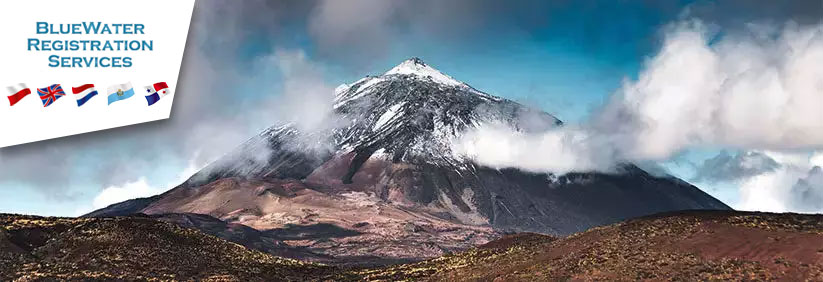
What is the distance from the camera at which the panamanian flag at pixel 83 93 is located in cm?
3409

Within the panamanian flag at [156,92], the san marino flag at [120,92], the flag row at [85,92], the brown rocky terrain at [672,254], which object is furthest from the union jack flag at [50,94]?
the brown rocky terrain at [672,254]

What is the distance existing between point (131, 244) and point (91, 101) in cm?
5115

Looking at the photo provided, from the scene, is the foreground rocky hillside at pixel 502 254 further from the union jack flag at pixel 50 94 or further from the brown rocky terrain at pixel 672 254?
the union jack flag at pixel 50 94

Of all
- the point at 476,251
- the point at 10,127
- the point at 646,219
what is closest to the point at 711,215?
the point at 646,219

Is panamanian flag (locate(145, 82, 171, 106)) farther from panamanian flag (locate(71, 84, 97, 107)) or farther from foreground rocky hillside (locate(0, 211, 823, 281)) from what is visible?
foreground rocky hillside (locate(0, 211, 823, 281))

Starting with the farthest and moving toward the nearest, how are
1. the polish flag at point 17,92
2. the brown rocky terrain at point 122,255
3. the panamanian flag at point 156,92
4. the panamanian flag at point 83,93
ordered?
the brown rocky terrain at point 122,255, the panamanian flag at point 156,92, the panamanian flag at point 83,93, the polish flag at point 17,92

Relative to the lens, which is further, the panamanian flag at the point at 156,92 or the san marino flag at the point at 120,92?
the panamanian flag at the point at 156,92

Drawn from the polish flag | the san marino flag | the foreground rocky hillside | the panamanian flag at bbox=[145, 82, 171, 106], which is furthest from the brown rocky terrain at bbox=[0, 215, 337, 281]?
the panamanian flag at bbox=[145, 82, 171, 106]

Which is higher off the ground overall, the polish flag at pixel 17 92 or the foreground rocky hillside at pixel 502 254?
the polish flag at pixel 17 92

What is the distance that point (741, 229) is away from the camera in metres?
60.3

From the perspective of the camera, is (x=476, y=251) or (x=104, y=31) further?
(x=476, y=251)

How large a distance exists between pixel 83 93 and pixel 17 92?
2.82 m

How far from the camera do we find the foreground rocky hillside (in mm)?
55375

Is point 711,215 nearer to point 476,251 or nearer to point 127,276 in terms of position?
point 476,251
